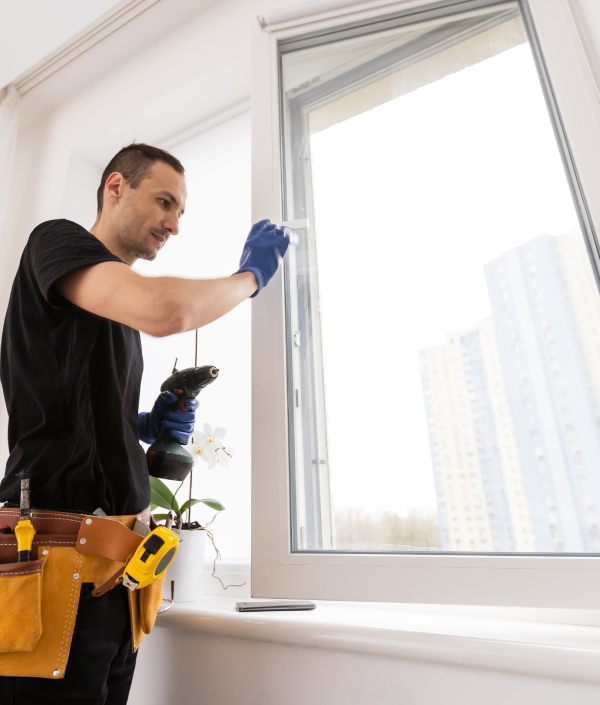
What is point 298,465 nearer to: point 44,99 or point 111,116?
point 111,116

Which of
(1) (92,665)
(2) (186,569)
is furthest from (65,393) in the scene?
(2) (186,569)

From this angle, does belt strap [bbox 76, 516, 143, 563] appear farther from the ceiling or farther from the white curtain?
the ceiling

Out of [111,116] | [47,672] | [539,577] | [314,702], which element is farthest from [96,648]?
[111,116]

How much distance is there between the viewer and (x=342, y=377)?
1.12 metres

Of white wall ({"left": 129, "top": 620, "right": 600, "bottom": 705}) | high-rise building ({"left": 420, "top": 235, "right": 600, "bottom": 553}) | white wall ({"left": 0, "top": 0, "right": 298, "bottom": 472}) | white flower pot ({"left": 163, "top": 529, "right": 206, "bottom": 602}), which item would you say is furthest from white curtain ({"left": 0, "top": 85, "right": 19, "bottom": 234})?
high-rise building ({"left": 420, "top": 235, "right": 600, "bottom": 553})

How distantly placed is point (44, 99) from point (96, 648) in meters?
2.31

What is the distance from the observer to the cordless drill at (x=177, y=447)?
1140 mm

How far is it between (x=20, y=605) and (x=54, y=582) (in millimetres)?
58

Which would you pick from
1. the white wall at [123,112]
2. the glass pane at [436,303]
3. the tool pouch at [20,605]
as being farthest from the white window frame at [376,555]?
the white wall at [123,112]

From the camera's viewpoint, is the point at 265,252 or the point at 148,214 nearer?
the point at 265,252

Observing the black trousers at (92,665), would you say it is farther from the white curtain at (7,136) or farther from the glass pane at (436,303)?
the white curtain at (7,136)

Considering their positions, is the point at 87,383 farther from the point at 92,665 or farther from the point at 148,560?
the point at 92,665

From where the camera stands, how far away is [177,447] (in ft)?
3.84

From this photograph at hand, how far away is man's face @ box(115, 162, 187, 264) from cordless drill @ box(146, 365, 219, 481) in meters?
0.33
